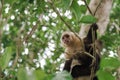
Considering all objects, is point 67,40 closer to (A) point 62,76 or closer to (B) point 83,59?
(B) point 83,59

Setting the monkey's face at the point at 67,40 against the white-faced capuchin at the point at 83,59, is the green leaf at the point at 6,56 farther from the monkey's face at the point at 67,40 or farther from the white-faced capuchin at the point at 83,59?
the monkey's face at the point at 67,40

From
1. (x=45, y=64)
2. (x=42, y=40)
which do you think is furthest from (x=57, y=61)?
(x=42, y=40)

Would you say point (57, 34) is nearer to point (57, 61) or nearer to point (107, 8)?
point (57, 61)

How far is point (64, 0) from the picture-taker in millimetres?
1457

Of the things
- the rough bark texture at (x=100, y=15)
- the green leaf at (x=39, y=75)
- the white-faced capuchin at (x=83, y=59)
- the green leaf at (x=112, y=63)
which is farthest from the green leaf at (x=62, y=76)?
the rough bark texture at (x=100, y=15)

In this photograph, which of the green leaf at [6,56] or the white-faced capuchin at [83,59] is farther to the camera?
the white-faced capuchin at [83,59]

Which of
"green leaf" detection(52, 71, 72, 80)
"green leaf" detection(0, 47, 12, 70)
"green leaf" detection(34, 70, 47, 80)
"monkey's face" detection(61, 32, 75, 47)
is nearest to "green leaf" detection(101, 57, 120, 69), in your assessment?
"green leaf" detection(52, 71, 72, 80)

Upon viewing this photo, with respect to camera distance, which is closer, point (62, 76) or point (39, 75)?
point (39, 75)

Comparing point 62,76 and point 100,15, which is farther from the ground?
point 62,76

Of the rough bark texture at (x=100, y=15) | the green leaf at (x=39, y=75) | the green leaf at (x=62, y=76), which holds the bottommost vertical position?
the rough bark texture at (x=100, y=15)

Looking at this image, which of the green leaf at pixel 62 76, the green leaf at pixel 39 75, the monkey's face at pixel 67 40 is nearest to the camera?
the green leaf at pixel 39 75

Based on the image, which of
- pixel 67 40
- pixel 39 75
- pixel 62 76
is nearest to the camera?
pixel 39 75

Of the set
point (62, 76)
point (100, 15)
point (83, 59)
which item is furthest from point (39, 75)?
point (83, 59)

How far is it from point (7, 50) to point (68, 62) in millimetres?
1865
